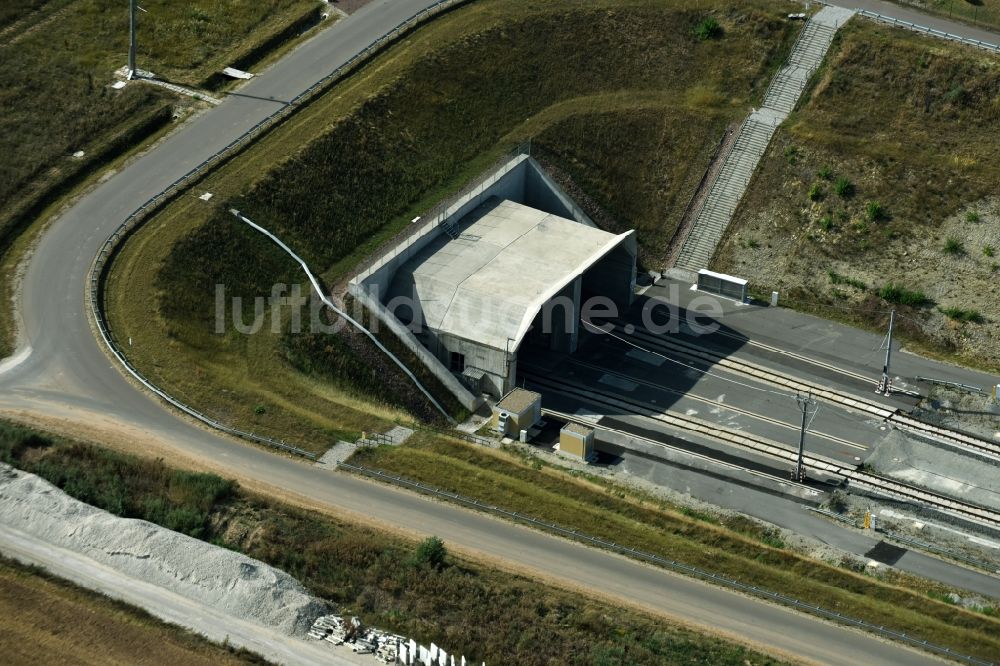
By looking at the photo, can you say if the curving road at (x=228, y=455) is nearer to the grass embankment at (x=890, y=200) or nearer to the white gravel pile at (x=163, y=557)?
the white gravel pile at (x=163, y=557)

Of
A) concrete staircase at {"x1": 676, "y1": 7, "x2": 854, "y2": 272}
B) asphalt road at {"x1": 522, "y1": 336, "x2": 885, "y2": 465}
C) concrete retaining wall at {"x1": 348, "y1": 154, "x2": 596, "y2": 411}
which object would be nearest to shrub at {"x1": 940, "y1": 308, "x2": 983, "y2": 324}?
asphalt road at {"x1": 522, "y1": 336, "x2": 885, "y2": 465}

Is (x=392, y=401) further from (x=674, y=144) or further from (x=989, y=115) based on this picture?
(x=989, y=115)

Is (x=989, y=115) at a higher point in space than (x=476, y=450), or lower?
higher

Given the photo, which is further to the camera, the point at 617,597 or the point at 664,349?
the point at 664,349

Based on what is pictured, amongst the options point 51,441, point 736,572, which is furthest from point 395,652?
point 51,441

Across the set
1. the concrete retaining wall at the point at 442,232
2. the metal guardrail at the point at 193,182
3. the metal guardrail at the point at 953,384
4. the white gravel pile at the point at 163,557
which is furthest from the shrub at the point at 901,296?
the white gravel pile at the point at 163,557
